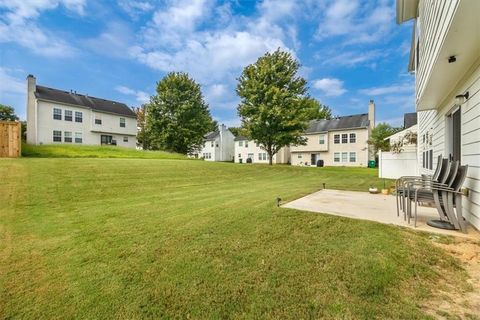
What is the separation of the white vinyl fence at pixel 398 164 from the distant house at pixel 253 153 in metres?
24.5

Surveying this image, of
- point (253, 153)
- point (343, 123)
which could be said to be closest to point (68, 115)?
point (253, 153)

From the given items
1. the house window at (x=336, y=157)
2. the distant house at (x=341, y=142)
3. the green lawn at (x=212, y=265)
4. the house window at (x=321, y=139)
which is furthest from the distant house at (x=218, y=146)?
the green lawn at (x=212, y=265)

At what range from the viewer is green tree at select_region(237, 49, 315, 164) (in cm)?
1959

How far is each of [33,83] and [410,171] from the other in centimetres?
3205

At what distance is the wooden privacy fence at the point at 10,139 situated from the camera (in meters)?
12.2

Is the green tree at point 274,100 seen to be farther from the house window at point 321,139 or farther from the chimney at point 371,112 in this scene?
the chimney at point 371,112

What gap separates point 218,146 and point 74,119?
2402 cm

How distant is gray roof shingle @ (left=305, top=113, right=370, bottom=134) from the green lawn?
29.0 metres

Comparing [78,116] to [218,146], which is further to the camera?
[218,146]

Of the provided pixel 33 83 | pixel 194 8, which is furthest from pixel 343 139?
pixel 33 83

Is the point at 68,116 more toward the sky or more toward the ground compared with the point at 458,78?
more toward the sky

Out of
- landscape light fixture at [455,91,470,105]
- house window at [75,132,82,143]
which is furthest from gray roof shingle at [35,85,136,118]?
landscape light fixture at [455,91,470,105]

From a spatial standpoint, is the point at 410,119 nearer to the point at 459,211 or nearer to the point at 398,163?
the point at 398,163

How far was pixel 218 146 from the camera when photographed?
146ft
